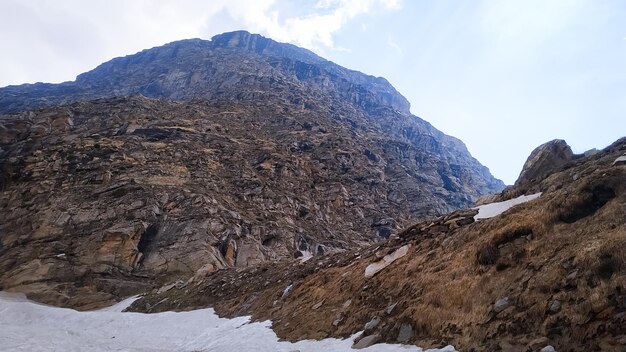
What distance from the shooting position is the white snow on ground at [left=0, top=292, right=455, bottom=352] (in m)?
15.5

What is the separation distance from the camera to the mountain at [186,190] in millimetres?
40719

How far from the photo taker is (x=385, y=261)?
1892 cm

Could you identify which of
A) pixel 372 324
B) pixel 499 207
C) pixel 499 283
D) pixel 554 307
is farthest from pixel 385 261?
pixel 554 307

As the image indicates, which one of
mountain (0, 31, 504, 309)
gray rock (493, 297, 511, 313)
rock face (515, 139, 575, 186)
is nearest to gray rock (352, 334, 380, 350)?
gray rock (493, 297, 511, 313)

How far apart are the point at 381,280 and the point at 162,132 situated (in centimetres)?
5897

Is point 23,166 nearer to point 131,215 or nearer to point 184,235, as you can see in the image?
point 131,215

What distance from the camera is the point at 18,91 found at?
160m

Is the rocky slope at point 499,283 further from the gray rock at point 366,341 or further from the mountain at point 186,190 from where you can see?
the mountain at point 186,190

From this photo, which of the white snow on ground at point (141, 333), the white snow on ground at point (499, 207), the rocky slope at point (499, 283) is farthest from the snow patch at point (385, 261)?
the white snow on ground at point (141, 333)

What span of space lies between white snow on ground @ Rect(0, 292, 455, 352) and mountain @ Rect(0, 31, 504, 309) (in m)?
8.08

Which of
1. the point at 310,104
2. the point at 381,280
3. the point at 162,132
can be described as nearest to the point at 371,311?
the point at 381,280

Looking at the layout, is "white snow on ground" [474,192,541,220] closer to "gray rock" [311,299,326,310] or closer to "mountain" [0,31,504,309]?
"gray rock" [311,299,326,310]

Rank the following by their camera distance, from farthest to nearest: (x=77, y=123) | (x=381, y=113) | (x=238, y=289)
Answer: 1. (x=381, y=113)
2. (x=77, y=123)
3. (x=238, y=289)

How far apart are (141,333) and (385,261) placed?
13.8 m
